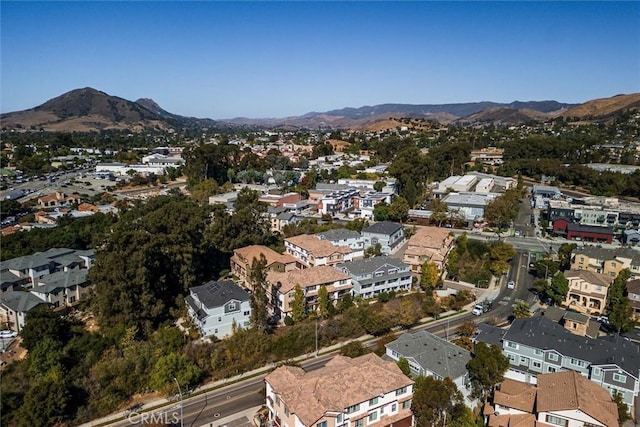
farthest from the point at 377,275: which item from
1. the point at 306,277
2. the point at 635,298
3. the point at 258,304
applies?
the point at 635,298

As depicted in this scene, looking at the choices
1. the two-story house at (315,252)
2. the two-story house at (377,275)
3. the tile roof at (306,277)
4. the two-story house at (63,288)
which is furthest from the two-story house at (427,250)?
the two-story house at (63,288)

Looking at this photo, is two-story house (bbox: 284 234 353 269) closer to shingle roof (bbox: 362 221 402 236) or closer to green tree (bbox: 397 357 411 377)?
shingle roof (bbox: 362 221 402 236)

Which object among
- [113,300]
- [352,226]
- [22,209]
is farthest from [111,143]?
[113,300]

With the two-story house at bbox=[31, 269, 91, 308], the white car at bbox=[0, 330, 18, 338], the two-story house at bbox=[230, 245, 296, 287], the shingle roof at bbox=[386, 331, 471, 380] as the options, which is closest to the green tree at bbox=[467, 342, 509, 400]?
the shingle roof at bbox=[386, 331, 471, 380]

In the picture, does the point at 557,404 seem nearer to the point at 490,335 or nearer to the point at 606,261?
the point at 490,335

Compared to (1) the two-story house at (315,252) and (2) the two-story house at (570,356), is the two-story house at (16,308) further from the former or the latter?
(2) the two-story house at (570,356)
